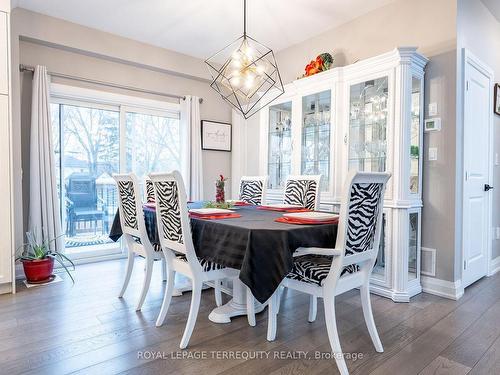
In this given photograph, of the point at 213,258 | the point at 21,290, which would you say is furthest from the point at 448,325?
the point at 21,290

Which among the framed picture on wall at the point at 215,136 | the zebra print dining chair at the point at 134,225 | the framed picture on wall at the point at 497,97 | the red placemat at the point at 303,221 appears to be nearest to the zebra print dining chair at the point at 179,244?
the zebra print dining chair at the point at 134,225

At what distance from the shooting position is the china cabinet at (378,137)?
2.70 meters

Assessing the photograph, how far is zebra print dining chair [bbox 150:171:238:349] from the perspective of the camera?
1.92m

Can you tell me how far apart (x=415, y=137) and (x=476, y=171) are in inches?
29.8

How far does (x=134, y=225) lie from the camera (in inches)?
102

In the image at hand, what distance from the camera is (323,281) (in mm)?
1707

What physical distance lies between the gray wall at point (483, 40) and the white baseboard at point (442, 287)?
1.20 m

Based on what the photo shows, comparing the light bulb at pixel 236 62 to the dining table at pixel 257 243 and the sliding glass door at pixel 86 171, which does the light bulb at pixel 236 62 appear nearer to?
the dining table at pixel 257 243

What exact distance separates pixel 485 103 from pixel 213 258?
3111 mm

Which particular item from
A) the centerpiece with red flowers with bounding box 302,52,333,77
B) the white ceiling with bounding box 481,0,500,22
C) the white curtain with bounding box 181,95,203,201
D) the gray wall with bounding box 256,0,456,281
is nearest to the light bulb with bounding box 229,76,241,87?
the centerpiece with red flowers with bounding box 302,52,333,77

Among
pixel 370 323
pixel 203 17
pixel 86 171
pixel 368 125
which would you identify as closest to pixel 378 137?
pixel 368 125

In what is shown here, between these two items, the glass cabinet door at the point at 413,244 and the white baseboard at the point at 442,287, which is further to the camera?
the glass cabinet door at the point at 413,244

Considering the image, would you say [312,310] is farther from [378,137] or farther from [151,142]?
[151,142]

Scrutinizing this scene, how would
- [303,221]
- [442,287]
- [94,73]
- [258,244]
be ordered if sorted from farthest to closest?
[94,73], [442,287], [303,221], [258,244]
